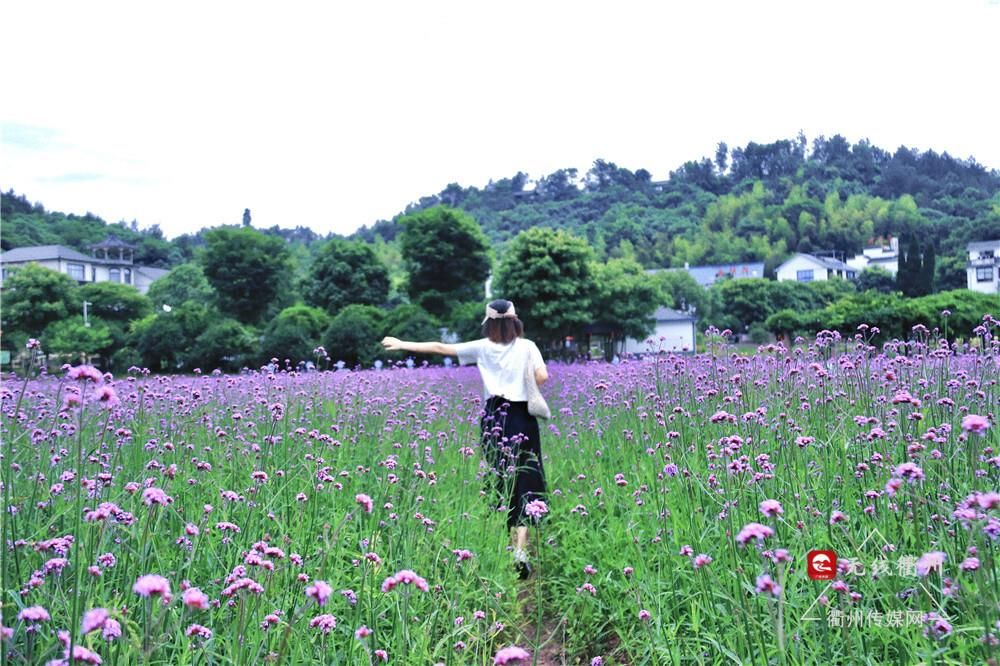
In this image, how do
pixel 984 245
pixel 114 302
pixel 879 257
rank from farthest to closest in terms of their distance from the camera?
pixel 879 257 → pixel 984 245 → pixel 114 302

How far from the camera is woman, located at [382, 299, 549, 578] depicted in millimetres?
4227

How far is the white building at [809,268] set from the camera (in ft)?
203

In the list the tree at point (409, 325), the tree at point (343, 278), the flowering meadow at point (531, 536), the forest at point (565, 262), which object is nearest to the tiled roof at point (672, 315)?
the forest at point (565, 262)

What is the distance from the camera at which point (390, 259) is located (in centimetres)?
6844

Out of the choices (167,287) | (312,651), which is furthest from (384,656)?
(167,287)

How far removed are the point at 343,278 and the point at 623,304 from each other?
17131 millimetres

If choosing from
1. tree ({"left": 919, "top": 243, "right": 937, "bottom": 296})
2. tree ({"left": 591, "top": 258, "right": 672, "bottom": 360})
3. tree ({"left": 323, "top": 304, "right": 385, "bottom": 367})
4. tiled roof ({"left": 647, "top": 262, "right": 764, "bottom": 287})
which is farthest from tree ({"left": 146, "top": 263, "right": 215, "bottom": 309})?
tiled roof ({"left": 647, "top": 262, "right": 764, "bottom": 287})

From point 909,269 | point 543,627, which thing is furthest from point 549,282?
point 543,627

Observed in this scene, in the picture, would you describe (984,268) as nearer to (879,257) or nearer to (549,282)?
(549,282)

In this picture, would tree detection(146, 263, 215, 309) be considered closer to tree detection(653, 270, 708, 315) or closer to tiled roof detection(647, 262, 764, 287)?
tree detection(653, 270, 708, 315)

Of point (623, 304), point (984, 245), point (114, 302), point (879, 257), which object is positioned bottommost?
point (114, 302)

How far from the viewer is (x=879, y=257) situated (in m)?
55.2

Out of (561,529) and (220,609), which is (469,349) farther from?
(220,609)

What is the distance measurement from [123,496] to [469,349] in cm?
213
